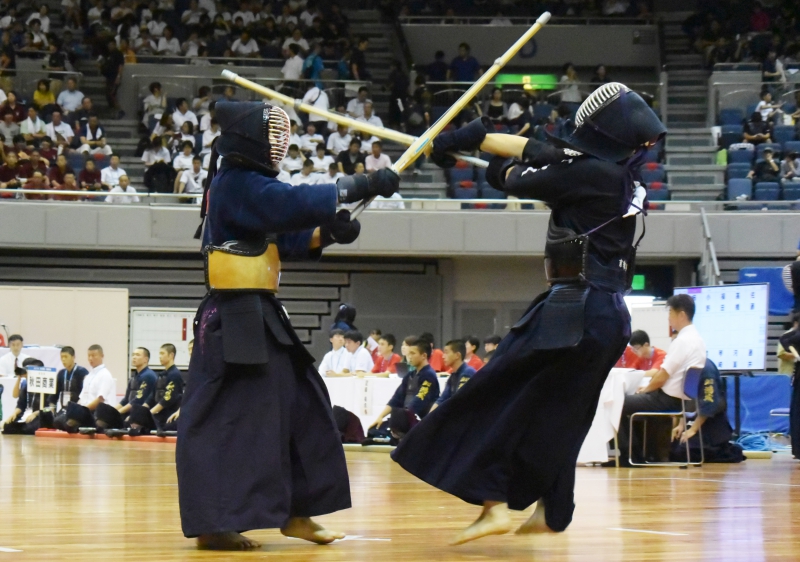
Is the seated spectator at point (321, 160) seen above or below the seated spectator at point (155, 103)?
below

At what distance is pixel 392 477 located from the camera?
8484 mm

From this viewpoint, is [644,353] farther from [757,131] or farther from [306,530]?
[757,131]

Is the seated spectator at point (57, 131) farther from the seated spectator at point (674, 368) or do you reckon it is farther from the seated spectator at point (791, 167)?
the seated spectator at point (674, 368)

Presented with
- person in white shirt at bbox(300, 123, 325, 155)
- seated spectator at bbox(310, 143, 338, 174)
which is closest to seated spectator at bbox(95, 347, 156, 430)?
seated spectator at bbox(310, 143, 338, 174)

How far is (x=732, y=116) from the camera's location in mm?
20406

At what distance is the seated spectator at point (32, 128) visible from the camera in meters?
19.6

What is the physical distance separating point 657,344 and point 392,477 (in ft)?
21.0

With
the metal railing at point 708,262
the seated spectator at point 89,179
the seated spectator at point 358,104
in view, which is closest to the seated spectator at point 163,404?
the seated spectator at point 89,179

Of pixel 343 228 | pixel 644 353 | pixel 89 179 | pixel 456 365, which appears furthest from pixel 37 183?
pixel 343 228

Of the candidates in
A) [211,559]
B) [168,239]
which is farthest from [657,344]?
[211,559]

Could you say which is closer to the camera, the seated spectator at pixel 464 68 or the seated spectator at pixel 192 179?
the seated spectator at pixel 192 179

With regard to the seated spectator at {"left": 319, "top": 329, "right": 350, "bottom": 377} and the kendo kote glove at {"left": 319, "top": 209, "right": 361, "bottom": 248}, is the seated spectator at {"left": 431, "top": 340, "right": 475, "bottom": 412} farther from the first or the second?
the kendo kote glove at {"left": 319, "top": 209, "right": 361, "bottom": 248}

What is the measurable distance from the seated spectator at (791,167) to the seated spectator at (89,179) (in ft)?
35.3

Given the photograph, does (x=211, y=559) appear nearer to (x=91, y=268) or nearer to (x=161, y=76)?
(x=91, y=268)
